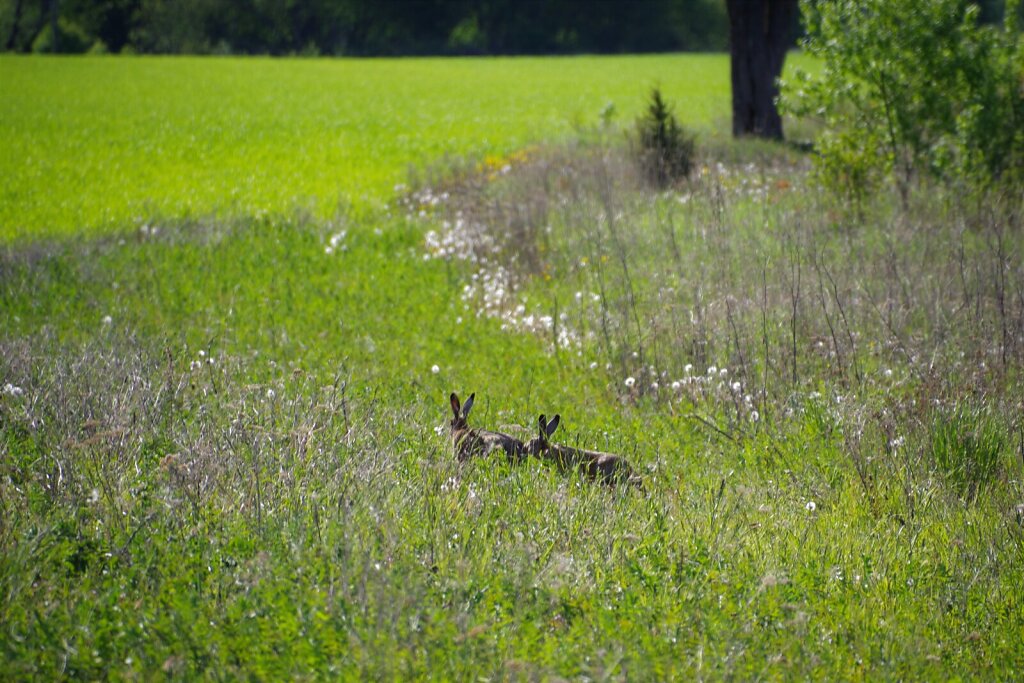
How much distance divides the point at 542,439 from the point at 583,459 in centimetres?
23

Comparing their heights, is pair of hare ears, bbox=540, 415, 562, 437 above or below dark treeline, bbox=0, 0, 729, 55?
below

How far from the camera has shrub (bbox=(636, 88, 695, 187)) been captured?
1373 centimetres

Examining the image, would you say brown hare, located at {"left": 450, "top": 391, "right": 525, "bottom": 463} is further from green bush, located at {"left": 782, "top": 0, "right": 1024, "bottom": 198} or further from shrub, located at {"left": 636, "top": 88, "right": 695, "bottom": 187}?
shrub, located at {"left": 636, "top": 88, "right": 695, "bottom": 187}

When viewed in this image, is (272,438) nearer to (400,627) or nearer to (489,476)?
(489,476)

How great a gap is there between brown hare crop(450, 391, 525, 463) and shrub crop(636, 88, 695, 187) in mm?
8675

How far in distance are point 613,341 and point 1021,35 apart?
7.96 metres

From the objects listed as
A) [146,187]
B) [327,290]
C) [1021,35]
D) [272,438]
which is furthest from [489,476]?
[146,187]

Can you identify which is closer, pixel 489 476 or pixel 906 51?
pixel 489 476

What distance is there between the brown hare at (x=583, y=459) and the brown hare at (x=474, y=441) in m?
0.09

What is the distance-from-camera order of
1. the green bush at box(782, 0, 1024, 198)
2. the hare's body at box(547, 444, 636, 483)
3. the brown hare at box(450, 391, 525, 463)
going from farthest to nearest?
the green bush at box(782, 0, 1024, 198)
the brown hare at box(450, 391, 525, 463)
the hare's body at box(547, 444, 636, 483)

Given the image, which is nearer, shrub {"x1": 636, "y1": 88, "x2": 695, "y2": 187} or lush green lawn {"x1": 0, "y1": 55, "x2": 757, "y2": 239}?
shrub {"x1": 636, "y1": 88, "x2": 695, "y2": 187}

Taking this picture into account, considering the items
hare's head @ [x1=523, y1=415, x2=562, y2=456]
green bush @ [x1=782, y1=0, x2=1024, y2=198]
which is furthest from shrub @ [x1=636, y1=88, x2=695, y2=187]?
hare's head @ [x1=523, y1=415, x2=562, y2=456]

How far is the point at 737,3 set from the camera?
59.8ft

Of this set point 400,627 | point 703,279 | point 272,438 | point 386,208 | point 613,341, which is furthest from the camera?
point 386,208
